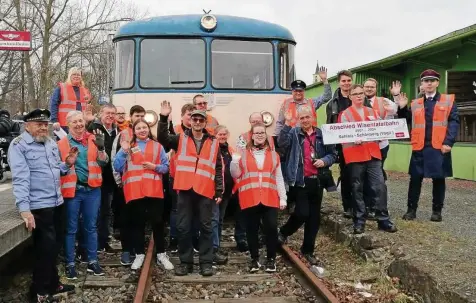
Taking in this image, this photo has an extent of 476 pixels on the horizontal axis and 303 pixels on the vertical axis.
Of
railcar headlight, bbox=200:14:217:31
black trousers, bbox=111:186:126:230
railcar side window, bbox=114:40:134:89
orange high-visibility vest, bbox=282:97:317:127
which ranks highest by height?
railcar headlight, bbox=200:14:217:31

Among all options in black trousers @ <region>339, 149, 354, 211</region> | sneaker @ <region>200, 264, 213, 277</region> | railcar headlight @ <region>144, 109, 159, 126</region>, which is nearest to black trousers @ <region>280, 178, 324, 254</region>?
black trousers @ <region>339, 149, 354, 211</region>

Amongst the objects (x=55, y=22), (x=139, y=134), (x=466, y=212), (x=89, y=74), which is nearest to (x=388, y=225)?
(x=466, y=212)

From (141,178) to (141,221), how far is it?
54 cm

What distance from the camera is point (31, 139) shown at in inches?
195

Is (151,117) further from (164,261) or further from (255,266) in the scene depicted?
(255,266)

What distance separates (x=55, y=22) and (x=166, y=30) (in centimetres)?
2455

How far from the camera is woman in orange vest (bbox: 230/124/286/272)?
599 cm

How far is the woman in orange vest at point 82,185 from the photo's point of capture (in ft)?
18.2

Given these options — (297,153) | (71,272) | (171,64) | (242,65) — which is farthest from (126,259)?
(242,65)

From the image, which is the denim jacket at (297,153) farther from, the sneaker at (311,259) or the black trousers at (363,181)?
the sneaker at (311,259)

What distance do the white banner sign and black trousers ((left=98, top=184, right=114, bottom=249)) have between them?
9.27 feet

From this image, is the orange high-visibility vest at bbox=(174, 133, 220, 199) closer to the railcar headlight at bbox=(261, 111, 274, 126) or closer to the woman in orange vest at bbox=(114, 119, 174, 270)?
the woman in orange vest at bbox=(114, 119, 174, 270)

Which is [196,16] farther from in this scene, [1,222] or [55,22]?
[55,22]

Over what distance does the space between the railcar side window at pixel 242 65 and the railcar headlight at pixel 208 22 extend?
236 mm
